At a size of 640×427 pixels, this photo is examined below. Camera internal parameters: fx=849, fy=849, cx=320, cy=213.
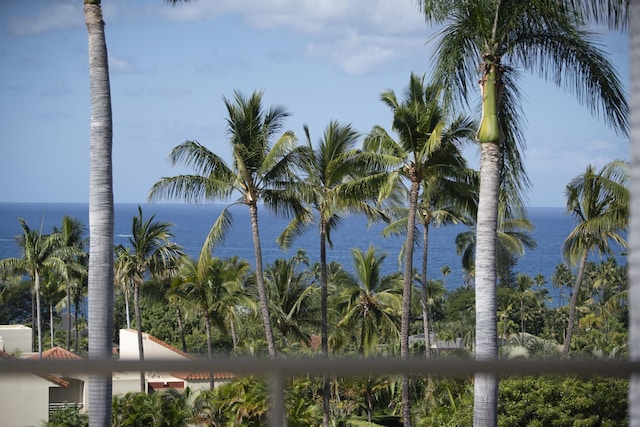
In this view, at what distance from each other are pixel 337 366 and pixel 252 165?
21901mm

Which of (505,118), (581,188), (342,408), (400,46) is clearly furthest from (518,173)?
(400,46)

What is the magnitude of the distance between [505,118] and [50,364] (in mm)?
10675

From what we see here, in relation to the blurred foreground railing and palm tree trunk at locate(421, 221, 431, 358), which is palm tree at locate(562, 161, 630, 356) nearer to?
palm tree trunk at locate(421, 221, 431, 358)

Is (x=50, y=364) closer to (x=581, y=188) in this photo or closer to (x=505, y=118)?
(x=505, y=118)

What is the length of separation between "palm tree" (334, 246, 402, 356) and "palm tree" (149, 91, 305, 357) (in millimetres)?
8471

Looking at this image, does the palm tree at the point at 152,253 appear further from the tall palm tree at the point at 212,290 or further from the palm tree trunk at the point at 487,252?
the palm tree trunk at the point at 487,252

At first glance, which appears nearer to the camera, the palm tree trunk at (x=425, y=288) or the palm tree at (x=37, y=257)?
the palm tree trunk at (x=425, y=288)

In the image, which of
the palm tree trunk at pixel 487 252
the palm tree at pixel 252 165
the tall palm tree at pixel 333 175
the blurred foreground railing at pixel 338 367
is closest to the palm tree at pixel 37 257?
the tall palm tree at pixel 333 175

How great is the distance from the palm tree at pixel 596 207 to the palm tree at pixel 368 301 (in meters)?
7.49

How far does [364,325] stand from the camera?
32.3 m

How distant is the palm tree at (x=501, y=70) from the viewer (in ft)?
35.7

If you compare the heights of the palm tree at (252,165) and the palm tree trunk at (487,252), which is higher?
the palm tree at (252,165)

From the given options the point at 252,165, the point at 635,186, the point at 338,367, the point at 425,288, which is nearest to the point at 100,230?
the point at 635,186

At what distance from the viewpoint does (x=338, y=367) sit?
1.72m
